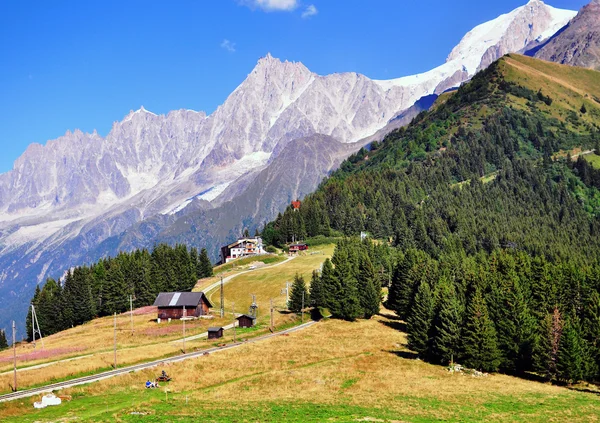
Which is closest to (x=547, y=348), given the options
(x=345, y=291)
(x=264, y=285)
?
(x=345, y=291)

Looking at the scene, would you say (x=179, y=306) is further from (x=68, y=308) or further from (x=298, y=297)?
(x=68, y=308)

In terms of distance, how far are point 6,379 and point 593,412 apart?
67.8 metres

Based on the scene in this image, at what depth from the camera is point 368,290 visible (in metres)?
132

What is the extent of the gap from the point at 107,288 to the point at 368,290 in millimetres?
73440

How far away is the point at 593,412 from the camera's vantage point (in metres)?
60.8

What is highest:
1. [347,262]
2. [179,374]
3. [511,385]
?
[347,262]

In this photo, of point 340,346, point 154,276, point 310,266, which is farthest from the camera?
point 310,266

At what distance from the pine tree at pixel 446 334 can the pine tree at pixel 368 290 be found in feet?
114

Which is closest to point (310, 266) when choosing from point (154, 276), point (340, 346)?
point (154, 276)

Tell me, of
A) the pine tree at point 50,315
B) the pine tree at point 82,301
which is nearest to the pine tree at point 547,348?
the pine tree at point 82,301

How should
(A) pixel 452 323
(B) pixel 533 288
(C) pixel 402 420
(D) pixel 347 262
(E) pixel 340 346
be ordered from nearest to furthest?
(C) pixel 402 420 < (A) pixel 452 323 < (E) pixel 340 346 < (B) pixel 533 288 < (D) pixel 347 262

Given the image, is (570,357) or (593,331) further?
(593,331)

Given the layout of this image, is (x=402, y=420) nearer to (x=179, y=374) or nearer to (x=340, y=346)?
→ (x=179, y=374)

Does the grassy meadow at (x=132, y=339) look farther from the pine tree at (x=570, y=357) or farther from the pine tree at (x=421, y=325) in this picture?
the pine tree at (x=570, y=357)
